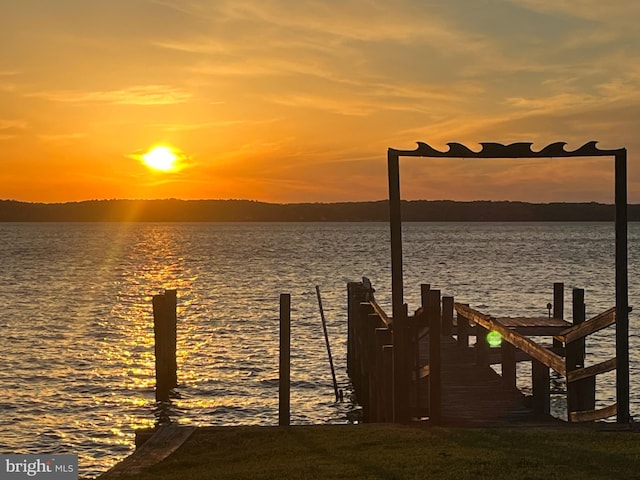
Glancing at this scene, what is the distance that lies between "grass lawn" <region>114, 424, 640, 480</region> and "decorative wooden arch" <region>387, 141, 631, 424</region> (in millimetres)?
1675

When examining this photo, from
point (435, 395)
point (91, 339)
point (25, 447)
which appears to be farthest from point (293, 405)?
point (91, 339)

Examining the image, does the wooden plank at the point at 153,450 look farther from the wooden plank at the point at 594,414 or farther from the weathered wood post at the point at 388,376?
the wooden plank at the point at 594,414

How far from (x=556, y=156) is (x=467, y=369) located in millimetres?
6260

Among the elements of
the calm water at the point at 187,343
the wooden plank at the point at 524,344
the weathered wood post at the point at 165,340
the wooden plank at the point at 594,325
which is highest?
the wooden plank at the point at 594,325

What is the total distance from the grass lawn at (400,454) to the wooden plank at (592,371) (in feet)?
5.21

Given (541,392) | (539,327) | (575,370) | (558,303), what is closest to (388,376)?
(575,370)

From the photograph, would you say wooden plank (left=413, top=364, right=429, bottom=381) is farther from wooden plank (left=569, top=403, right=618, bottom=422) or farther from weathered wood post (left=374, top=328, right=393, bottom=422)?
wooden plank (left=569, top=403, right=618, bottom=422)

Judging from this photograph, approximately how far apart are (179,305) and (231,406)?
30.2m

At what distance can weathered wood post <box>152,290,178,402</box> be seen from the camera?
23875 millimetres

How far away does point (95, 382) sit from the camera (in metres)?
27.1

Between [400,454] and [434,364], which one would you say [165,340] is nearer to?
[434,364]

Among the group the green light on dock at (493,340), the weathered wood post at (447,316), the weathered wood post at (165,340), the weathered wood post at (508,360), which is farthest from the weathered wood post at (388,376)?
the weathered wood post at (165,340)

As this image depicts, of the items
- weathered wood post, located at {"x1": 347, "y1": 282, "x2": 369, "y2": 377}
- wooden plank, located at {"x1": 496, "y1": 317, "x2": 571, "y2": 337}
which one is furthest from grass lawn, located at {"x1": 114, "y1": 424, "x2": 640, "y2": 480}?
weathered wood post, located at {"x1": 347, "y1": 282, "x2": 369, "y2": 377}

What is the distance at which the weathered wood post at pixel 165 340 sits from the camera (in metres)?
23.9
